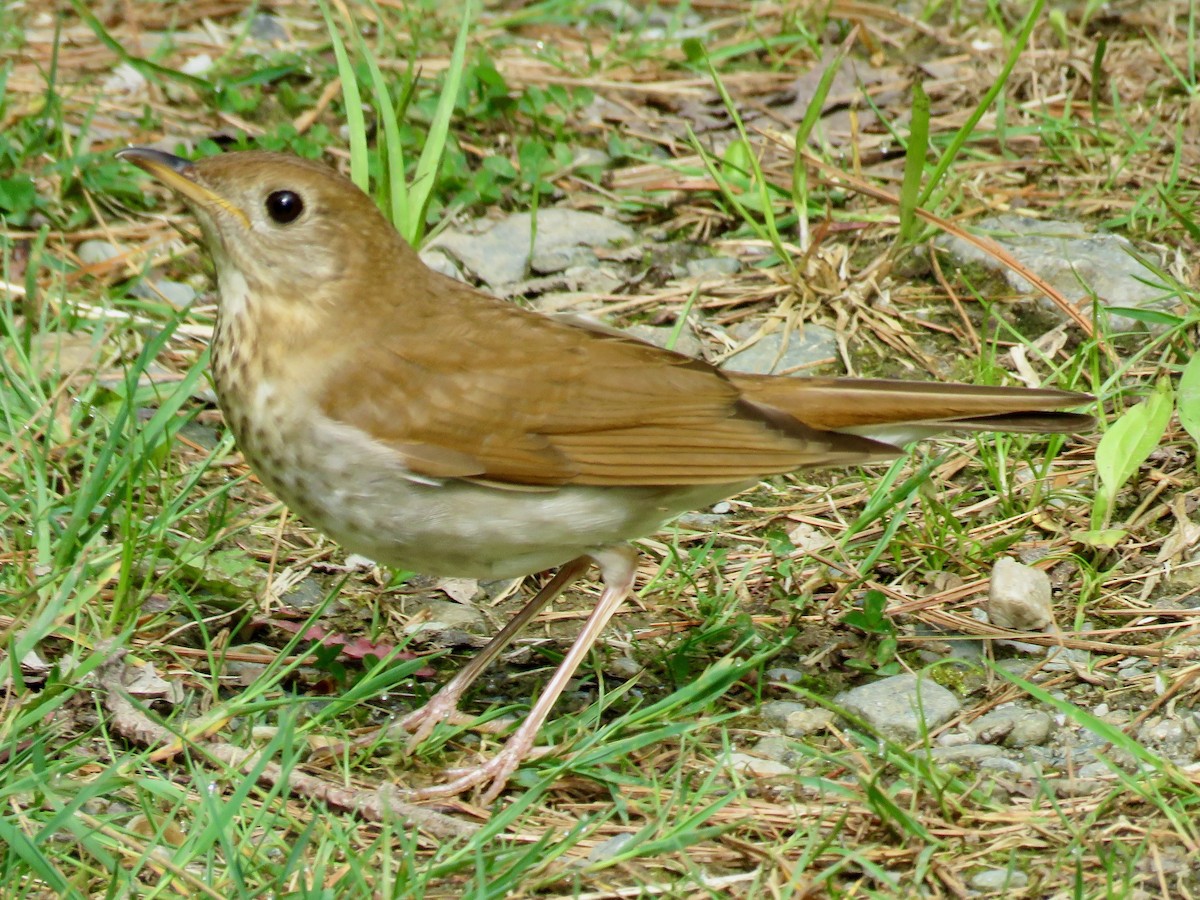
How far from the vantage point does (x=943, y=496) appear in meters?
4.61

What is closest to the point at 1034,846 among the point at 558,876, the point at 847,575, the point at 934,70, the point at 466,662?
the point at 558,876

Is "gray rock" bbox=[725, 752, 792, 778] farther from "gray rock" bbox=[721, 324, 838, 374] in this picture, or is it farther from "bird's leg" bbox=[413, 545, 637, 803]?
"gray rock" bbox=[721, 324, 838, 374]

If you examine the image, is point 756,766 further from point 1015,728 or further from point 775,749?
point 1015,728

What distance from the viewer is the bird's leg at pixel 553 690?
3.55 m

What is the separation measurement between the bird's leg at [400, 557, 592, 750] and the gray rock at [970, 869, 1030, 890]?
4.03 ft

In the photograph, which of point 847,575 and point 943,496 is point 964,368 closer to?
point 943,496

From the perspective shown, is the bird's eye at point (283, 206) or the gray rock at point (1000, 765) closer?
the gray rock at point (1000, 765)

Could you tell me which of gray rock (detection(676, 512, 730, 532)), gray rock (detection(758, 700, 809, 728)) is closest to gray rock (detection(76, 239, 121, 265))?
gray rock (detection(676, 512, 730, 532))

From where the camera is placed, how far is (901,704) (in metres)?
3.82

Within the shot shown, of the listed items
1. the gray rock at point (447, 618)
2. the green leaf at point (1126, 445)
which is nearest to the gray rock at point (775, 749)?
the gray rock at point (447, 618)

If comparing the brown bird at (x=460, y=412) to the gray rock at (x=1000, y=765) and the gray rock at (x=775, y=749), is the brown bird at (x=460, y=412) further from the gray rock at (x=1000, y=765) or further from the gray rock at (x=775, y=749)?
the gray rock at (x=1000, y=765)

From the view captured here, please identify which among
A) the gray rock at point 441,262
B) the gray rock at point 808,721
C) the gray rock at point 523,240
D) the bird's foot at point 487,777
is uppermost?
the gray rock at point 808,721

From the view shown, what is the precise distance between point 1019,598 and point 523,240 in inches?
95.2

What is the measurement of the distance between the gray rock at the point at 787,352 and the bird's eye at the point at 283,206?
182 cm
